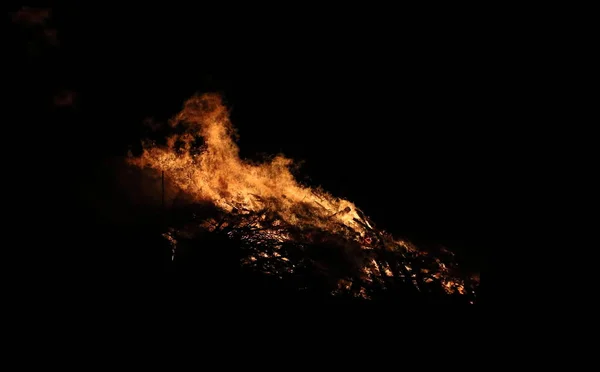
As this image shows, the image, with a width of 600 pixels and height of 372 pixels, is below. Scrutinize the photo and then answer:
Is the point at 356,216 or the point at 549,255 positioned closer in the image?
the point at 549,255

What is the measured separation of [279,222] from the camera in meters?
4.61

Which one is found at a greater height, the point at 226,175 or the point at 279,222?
the point at 226,175

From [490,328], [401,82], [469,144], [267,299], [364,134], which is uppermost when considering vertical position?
[401,82]

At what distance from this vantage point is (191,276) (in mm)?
3631

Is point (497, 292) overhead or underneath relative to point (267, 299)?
underneath

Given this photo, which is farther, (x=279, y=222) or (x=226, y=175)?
(x=226, y=175)

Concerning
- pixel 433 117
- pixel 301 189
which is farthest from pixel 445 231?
pixel 301 189

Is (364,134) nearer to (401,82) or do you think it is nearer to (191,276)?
(401,82)

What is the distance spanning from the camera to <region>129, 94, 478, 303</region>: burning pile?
164 inches

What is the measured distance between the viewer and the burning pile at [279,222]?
418 centimetres

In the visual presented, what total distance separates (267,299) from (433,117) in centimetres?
380

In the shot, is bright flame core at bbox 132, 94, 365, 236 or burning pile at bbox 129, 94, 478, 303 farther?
bright flame core at bbox 132, 94, 365, 236

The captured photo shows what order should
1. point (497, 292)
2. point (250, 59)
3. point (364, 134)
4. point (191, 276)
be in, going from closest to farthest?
1. point (497, 292)
2. point (191, 276)
3. point (250, 59)
4. point (364, 134)

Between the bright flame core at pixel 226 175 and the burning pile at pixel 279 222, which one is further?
the bright flame core at pixel 226 175
